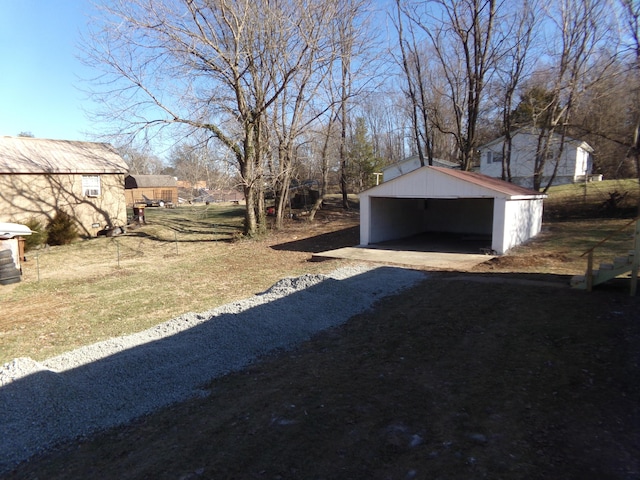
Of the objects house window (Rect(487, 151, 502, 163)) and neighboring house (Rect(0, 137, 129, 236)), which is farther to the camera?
house window (Rect(487, 151, 502, 163))

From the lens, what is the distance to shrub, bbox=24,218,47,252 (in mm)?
17266

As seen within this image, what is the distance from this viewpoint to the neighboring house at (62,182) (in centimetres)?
1869

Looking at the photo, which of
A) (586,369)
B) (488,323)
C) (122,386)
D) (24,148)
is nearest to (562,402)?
(586,369)

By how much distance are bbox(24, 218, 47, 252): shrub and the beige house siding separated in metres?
0.79

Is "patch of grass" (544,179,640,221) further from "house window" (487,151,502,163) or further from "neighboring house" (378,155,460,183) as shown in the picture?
"neighboring house" (378,155,460,183)

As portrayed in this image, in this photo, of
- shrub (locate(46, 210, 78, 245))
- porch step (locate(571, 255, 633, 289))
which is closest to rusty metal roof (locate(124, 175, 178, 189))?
shrub (locate(46, 210, 78, 245))

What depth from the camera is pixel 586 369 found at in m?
4.87

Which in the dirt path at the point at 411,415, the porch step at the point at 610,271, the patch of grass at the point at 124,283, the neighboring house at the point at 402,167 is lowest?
the patch of grass at the point at 124,283

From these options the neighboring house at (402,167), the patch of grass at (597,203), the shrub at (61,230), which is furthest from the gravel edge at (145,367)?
the neighboring house at (402,167)

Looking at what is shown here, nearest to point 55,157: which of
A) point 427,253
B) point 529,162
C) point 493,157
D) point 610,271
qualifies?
point 427,253

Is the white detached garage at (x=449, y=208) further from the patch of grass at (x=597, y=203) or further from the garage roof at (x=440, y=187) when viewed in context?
the patch of grass at (x=597, y=203)

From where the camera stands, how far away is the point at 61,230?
19.1 meters

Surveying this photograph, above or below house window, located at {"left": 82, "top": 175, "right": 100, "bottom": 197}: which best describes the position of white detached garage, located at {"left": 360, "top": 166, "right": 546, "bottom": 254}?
below

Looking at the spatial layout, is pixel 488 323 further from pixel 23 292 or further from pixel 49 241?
pixel 49 241
